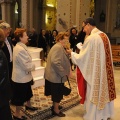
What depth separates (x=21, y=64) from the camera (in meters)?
3.69

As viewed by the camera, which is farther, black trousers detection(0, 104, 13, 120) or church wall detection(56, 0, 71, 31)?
church wall detection(56, 0, 71, 31)

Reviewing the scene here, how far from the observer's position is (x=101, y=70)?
3.63 meters

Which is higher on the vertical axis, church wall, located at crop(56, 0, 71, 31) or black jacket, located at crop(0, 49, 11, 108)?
church wall, located at crop(56, 0, 71, 31)

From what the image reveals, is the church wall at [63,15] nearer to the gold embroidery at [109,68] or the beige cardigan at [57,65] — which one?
the beige cardigan at [57,65]

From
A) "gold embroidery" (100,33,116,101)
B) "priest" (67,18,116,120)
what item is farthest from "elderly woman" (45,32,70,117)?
"gold embroidery" (100,33,116,101)

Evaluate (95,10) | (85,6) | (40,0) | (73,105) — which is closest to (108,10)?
(95,10)

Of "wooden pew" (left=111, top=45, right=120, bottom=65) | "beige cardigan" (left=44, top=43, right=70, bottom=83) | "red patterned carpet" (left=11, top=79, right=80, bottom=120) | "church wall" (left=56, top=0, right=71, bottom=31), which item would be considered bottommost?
"red patterned carpet" (left=11, top=79, right=80, bottom=120)

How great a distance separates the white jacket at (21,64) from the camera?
3.67 m

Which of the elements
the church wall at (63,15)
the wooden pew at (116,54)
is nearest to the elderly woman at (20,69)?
the wooden pew at (116,54)

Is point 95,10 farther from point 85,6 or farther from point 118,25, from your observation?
point 85,6

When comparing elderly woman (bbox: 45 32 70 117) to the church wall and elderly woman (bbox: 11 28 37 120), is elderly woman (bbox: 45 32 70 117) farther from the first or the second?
the church wall

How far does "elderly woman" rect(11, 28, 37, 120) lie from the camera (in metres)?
3.68

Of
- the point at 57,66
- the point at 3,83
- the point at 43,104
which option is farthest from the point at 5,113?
the point at 43,104

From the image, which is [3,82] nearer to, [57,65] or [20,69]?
[20,69]
